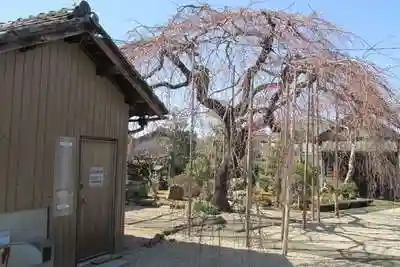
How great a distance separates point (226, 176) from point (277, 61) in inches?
228

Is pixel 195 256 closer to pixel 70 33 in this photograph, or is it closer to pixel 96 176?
pixel 96 176

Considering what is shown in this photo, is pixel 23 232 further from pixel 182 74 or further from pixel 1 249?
pixel 182 74

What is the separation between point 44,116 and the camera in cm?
730

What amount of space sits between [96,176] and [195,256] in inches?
95.7

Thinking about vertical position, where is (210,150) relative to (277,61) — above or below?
below

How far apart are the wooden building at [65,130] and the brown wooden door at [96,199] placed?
17mm

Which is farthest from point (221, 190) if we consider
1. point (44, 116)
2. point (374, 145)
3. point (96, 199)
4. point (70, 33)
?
point (70, 33)

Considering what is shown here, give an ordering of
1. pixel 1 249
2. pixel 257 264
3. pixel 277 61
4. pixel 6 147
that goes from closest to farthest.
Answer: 1. pixel 1 249
2. pixel 6 147
3. pixel 257 264
4. pixel 277 61

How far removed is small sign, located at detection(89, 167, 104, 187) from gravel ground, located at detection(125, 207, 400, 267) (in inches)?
60.7

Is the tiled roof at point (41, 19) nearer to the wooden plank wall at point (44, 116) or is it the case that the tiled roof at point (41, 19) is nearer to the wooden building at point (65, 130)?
the wooden building at point (65, 130)

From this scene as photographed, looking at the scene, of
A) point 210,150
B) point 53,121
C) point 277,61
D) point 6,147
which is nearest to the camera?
point 6,147

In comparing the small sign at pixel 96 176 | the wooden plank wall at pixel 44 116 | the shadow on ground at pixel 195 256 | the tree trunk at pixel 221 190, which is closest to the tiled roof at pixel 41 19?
the wooden plank wall at pixel 44 116

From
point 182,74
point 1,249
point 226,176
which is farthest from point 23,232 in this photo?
point 226,176

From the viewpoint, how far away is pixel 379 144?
13523mm
